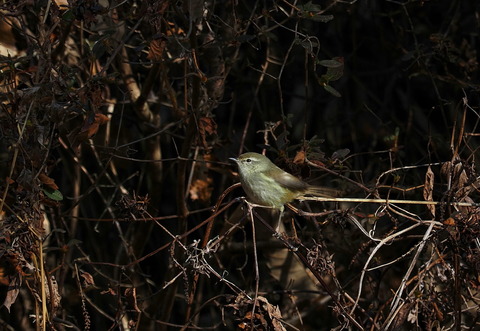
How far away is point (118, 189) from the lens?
4.66m

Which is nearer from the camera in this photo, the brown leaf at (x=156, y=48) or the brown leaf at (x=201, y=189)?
the brown leaf at (x=156, y=48)

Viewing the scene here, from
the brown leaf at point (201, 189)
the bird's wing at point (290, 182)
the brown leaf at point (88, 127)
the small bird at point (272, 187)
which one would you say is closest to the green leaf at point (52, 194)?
the brown leaf at point (88, 127)

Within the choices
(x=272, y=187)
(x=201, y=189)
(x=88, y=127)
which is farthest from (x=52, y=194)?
(x=201, y=189)

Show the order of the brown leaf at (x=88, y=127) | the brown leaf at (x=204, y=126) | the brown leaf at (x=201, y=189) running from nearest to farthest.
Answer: the brown leaf at (x=88, y=127) → the brown leaf at (x=204, y=126) → the brown leaf at (x=201, y=189)

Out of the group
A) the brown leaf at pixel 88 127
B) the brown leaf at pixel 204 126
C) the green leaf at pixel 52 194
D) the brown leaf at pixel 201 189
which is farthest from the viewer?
the brown leaf at pixel 201 189

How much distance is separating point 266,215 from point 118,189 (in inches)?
38.1

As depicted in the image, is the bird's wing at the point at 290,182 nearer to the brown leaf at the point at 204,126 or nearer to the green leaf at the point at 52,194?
the brown leaf at the point at 204,126

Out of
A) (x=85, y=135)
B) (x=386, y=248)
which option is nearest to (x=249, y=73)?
(x=386, y=248)

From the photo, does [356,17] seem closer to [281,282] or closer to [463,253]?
[281,282]

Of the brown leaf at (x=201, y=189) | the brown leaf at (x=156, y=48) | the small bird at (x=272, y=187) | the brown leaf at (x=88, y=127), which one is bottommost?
the brown leaf at (x=201, y=189)

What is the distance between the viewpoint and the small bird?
373 centimetres

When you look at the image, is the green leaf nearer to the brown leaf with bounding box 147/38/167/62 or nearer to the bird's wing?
the brown leaf with bounding box 147/38/167/62

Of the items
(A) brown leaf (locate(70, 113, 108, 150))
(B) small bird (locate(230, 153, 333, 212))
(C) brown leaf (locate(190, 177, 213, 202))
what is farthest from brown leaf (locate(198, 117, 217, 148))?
(C) brown leaf (locate(190, 177, 213, 202))

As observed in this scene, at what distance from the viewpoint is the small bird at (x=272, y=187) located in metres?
3.73
